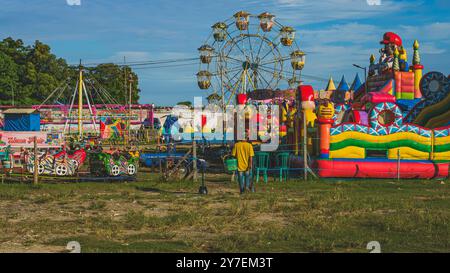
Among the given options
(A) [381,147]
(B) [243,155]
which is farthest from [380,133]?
(B) [243,155]

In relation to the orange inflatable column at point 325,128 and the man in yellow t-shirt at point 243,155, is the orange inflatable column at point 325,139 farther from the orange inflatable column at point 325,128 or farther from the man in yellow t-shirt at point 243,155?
the man in yellow t-shirt at point 243,155

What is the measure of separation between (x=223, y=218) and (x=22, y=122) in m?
27.9

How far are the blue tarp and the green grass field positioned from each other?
64.3 feet

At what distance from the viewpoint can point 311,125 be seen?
862 inches

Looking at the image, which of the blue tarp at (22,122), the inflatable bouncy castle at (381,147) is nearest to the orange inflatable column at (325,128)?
the inflatable bouncy castle at (381,147)

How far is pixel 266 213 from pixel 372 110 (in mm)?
10528

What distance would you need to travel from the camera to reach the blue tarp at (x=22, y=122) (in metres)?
35.8

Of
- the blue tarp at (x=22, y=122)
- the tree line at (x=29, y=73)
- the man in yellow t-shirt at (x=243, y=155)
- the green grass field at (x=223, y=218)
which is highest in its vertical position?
the tree line at (x=29, y=73)

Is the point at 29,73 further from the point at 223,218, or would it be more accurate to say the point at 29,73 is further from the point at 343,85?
the point at 223,218

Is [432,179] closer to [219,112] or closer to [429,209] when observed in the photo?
[429,209]

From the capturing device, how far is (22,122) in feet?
118

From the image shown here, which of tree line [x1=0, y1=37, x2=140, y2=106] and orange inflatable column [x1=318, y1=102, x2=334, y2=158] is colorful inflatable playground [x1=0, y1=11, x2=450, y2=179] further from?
tree line [x1=0, y1=37, x2=140, y2=106]

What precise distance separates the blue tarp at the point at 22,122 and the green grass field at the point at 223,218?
64.3ft
